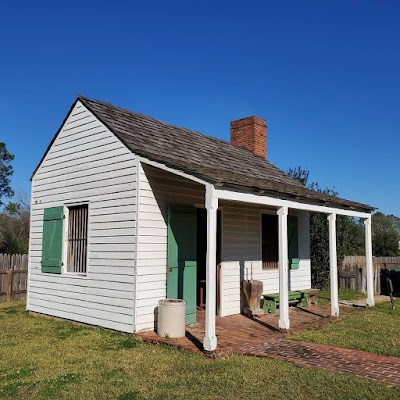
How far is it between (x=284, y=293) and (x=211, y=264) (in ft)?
7.78

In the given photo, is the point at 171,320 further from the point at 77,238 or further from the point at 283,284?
the point at 77,238

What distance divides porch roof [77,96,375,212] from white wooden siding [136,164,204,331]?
51cm

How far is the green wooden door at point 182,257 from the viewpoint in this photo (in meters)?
7.93

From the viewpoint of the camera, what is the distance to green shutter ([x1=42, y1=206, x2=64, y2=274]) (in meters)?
9.09

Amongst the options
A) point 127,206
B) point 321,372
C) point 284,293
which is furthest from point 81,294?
point 321,372

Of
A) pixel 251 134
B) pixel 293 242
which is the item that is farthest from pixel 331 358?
pixel 251 134

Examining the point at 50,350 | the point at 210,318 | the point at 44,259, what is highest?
the point at 44,259

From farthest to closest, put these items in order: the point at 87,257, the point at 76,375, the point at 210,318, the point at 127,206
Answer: the point at 87,257, the point at 127,206, the point at 210,318, the point at 76,375

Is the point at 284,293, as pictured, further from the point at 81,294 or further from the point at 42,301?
the point at 42,301

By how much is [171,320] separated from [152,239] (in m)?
1.55

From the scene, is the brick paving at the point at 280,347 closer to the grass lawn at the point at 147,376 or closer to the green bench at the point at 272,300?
the grass lawn at the point at 147,376

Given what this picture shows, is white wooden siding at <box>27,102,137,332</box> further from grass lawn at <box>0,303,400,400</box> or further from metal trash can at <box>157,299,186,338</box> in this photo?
grass lawn at <box>0,303,400,400</box>

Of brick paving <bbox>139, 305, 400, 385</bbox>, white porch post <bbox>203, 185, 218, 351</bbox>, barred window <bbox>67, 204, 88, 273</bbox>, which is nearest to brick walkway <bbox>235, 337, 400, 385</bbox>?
brick paving <bbox>139, 305, 400, 385</bbox>

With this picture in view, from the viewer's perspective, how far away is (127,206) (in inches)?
305
